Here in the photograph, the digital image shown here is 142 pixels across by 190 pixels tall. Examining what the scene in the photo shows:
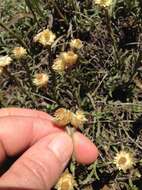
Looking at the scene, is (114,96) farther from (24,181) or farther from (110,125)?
(24,181)

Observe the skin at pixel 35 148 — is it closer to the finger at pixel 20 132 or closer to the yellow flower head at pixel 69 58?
the finger at pixel 20 132

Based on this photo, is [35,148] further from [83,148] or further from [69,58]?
[69,58]

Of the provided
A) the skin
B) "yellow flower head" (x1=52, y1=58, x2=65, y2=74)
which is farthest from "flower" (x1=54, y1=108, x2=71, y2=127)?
"yellow flower head" (x1=52, y1=58, x2=65, y2=74)

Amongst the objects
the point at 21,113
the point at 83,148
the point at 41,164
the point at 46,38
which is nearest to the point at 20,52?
the point at 46,38

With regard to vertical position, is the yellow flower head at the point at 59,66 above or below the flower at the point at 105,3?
below

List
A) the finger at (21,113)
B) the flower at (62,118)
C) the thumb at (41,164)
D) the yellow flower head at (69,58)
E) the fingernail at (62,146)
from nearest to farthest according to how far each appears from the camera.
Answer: the thumb at (41,164) < the fingernail at (62,146) < the flower at (62,118) < the finger at (21,113) < the yellow flower head at (69,58)

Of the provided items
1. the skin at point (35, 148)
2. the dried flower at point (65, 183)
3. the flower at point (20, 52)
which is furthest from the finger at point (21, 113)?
the flower at point (20, 52)
